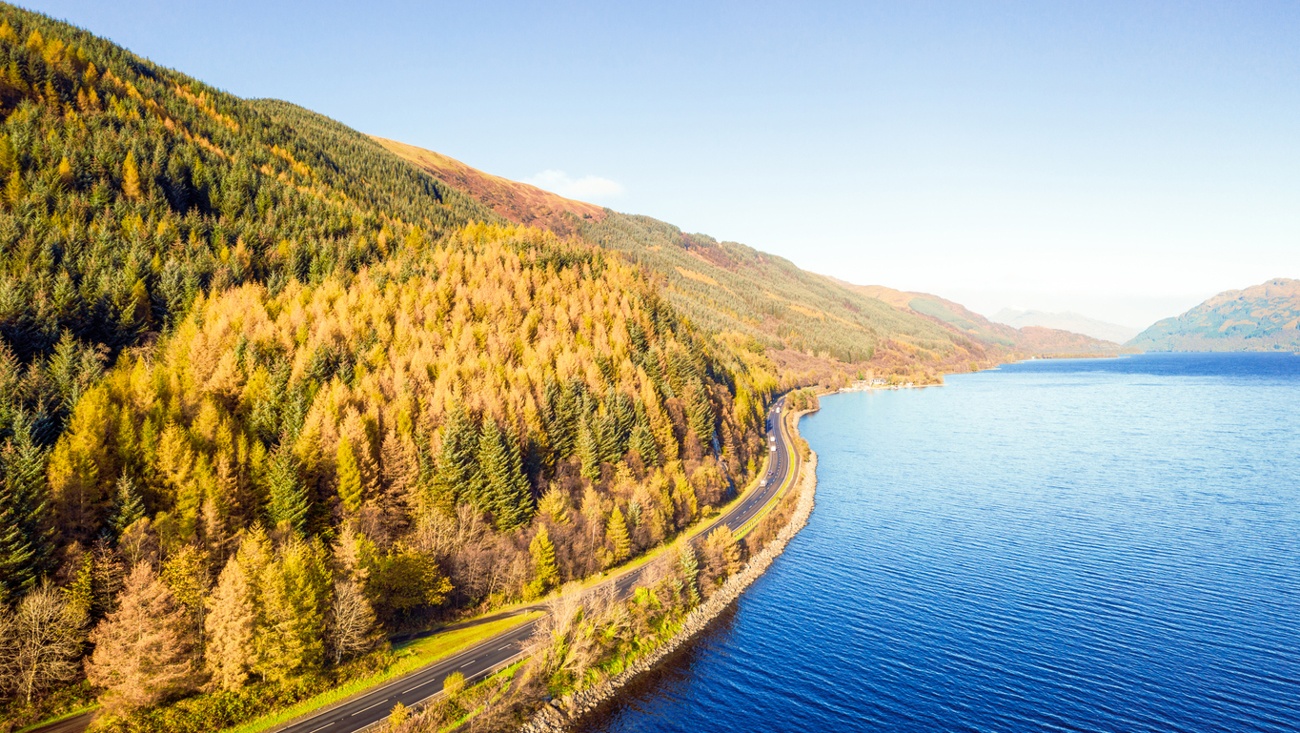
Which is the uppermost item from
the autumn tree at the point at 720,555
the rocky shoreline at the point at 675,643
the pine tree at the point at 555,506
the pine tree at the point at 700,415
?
the pine tree at the point at 700,415

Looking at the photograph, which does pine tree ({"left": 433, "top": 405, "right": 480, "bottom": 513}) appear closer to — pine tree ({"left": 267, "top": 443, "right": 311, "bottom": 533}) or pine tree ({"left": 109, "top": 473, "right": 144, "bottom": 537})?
pine tree ({"left": 267, "top": 443, "right": 311, "bottom": 533})

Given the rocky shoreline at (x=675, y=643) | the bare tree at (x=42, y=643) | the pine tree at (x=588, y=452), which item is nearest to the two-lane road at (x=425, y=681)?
the rocky shoreline at (x=675, y=643)

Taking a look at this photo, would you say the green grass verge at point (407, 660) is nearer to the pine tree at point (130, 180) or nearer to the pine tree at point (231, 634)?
the pine tree at point (231, 634)

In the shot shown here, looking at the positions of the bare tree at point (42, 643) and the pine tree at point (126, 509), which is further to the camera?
the pine tree at point (126, 509)

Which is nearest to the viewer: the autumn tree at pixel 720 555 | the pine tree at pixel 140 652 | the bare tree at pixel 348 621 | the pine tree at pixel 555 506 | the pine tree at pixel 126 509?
the pine tree at pixel 140 652

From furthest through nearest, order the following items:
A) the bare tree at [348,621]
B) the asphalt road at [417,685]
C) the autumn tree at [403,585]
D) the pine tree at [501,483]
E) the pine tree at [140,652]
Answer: the pine tree at [501,483] < the autumn tree at [403,585] < the bare tree at [348,621] < the asphalt road at [417,685] < the pine tree at [140,652]

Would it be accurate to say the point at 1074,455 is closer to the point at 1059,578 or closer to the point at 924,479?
the point at 924,479

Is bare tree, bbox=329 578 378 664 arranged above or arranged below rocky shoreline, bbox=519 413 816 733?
above

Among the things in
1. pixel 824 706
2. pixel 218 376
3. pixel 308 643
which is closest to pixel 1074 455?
pixel 824 706

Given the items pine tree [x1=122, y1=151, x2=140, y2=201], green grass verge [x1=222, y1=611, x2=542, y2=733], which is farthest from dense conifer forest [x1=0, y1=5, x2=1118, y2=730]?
green grass verge [x1=222, y1=611, x2=542, y2=733]
